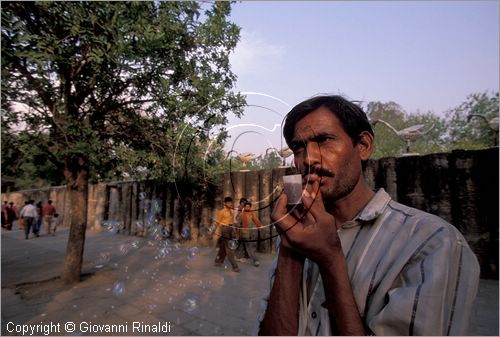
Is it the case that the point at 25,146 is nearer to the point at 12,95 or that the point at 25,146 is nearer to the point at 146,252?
the point at 12,95

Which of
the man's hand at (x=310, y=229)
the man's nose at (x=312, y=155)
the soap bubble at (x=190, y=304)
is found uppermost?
the man's nose at (x=312, y=155)

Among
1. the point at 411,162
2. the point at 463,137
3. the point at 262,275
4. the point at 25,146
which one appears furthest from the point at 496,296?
the point at 463,137

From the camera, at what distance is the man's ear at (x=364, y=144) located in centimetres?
161

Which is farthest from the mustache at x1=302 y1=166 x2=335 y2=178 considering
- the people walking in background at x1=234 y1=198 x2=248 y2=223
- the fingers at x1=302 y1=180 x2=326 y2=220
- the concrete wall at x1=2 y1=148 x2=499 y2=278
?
the concrete wall at x1=2 y1=148 x2=499 y2=278

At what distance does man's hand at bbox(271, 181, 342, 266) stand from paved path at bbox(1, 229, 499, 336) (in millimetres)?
3883

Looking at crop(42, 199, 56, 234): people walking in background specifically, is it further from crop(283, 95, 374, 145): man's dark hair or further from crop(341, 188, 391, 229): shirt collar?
crop(341, 188, 391, 229): shirt collar

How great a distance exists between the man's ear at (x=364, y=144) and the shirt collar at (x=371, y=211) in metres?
0.21

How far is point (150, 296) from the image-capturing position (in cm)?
636

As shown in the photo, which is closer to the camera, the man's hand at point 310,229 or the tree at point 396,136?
the man's hand at point 310,229

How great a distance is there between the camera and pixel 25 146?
18.9ft

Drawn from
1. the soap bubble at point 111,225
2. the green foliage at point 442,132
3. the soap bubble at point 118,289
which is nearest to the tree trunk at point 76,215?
the soap bubble at point 118,289

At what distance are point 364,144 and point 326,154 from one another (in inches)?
12.0

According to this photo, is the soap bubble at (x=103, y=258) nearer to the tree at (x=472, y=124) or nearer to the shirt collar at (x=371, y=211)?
the shirt collar at (x=371, y=211)

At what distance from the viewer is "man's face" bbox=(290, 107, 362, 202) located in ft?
4.63
